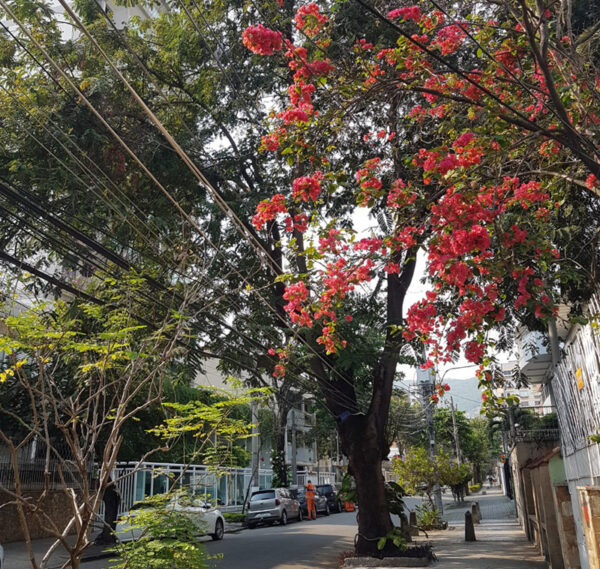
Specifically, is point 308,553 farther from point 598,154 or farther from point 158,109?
point 598,154

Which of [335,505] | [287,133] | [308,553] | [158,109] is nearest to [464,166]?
[287,133]

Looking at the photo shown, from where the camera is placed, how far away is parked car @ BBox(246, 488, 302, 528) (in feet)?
82.1

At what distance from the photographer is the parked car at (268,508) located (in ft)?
82.1

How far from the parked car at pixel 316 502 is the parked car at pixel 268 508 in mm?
2954

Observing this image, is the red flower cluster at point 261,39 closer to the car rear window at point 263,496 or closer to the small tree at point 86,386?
the small tree at point 86,386

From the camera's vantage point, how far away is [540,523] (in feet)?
40.0

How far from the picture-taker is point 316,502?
3136 cm

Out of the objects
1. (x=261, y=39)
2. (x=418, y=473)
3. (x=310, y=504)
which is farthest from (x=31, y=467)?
(x=261, y=39)

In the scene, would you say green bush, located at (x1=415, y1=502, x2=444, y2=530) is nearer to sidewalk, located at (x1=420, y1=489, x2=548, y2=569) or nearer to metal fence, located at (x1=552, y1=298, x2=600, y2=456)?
sidewalk, located at (x1=420, y1=489, x2=548, y2=569)

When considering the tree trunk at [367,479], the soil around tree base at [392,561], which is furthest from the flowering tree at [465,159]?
the soil around tree base at [392,561]

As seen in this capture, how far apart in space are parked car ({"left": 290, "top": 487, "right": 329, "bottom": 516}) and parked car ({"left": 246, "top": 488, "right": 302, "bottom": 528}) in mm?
2954

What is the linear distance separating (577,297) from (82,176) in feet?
29.4

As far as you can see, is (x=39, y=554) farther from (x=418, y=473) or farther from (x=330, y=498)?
(x=330, y=498)

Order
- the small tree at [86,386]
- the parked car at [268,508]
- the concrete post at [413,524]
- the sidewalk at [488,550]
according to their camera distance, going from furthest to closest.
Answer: the parked car at [268,508] < the concrete post at [413,524] < the sidewalk at [488,550] < the small tree at [86,386]
